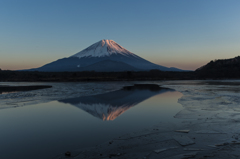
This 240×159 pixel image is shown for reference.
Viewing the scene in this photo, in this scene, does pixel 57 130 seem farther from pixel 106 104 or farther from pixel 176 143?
pixel 106 104

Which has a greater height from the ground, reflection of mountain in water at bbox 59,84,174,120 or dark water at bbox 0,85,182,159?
reflection of mountain in water at bbox 59,84,174,120

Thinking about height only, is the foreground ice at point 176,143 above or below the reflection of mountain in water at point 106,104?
below

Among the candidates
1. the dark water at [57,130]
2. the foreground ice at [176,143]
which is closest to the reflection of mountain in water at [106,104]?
the dark water at [57,130]

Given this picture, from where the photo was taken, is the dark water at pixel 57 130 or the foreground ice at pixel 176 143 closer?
the foreground ice at pixel 176 143

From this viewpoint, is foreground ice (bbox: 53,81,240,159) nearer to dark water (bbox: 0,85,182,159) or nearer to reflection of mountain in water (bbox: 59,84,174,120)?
dark water (bbox: 0,85,182,159)

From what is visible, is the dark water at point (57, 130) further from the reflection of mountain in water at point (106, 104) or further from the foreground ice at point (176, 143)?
the reflection of mountain in water at point (106, 104)

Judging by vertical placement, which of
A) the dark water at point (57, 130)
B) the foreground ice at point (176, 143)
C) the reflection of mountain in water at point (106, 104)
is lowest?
the foreground ice at point (176, 143)

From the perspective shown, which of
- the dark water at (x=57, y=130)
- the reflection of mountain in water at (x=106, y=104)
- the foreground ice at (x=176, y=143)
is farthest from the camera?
the reflection of mountain in water at (x=106, y=104)

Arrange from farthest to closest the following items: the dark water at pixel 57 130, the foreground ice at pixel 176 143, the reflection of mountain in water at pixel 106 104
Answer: the reflection of mountain in water at pixel 106 104
the dark water at pixel 57 130
the foreground ice at pixel 176 143

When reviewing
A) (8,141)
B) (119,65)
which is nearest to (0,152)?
(8,141)

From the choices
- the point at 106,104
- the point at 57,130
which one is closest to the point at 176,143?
the point at 57,130

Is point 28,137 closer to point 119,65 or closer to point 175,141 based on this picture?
point 175,141

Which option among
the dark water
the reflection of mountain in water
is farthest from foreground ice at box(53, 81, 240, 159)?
the reflection of mountain in water
